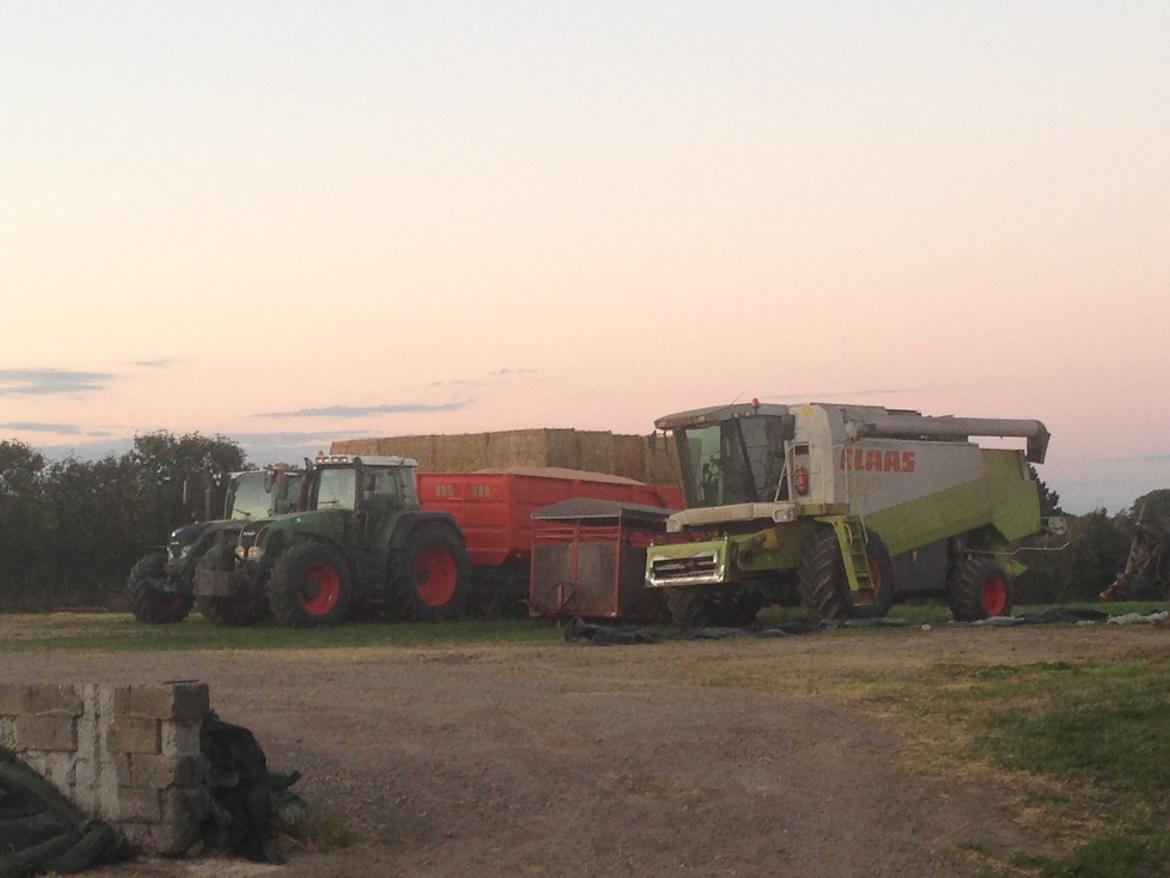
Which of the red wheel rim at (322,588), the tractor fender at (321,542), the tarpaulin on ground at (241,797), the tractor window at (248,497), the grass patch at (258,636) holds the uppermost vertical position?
the tractor window at (248,497)

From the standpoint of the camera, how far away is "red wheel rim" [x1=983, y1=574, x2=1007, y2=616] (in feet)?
83.9

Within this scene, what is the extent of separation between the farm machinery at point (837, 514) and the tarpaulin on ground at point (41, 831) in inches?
549

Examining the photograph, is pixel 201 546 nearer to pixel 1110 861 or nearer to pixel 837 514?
pixel 837 514

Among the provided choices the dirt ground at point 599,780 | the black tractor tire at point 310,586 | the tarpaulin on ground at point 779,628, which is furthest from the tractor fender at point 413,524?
the dirt ground at point 599,780

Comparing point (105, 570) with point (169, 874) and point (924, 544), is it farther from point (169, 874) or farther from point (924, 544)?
point (169, 874)

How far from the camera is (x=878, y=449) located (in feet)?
79.4

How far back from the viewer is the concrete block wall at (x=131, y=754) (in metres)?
9.10

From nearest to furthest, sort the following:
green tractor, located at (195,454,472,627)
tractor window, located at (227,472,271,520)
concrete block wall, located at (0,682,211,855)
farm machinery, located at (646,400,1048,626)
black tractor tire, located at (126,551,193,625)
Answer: concrete block wall, located at (0,682,211,855) < farm machinery, located at (646,400,1048,626) < green tractor, located at (195,454,472,627) < black tractor tire, located at (126,551,193,625) < tractor window, located at (227,472,271,520)

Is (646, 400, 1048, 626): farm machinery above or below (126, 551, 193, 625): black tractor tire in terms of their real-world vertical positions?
above

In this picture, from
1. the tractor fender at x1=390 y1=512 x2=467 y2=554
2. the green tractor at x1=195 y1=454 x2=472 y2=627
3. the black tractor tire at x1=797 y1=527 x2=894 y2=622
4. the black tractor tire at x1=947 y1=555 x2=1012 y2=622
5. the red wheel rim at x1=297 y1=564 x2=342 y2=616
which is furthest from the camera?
the tractor fender at x1=390 y1=512 x2=467 y2=554

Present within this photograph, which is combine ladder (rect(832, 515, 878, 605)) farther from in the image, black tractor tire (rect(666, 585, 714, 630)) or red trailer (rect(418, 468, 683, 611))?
red trailer (rect(418, 468, 683, 611))

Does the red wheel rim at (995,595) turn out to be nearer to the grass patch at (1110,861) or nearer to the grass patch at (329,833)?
the grass patch at (1110,861)

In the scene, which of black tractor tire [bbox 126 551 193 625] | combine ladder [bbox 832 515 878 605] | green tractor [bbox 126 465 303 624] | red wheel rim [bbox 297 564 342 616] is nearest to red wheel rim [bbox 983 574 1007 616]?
combine ladder [bbox 832 515 878 605]

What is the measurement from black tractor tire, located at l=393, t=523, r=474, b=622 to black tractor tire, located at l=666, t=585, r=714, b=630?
4.23 meters
